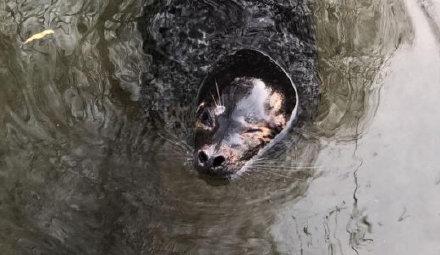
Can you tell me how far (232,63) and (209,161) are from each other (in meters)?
1.08

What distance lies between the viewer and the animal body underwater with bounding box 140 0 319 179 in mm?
5696

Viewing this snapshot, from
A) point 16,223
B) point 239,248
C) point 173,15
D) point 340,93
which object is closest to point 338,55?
point 340,93

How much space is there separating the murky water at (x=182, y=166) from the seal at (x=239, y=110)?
38 centimetres

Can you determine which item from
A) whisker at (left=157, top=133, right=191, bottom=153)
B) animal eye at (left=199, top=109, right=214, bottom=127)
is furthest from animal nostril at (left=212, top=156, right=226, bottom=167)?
whisker at (left=157, top=133, right=191, bottom=153)

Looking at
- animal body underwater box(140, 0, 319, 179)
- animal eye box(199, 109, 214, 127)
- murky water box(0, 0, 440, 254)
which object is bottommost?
murky water box(0, 0, 440, 254)

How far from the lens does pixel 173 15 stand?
626 cm

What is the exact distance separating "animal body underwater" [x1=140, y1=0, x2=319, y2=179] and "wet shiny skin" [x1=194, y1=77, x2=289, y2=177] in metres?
0.01

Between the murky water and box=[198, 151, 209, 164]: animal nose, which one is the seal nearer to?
box=[198, 151, 209, 164]: animal nose

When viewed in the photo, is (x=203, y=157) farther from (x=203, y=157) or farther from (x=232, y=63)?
(x=232, y=63)

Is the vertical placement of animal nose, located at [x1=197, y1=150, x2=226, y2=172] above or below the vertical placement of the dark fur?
below

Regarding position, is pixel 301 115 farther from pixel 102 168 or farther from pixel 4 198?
pixel 4 198

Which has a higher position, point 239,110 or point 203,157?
point 239,110

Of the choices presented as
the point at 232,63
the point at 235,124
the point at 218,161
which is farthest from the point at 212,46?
the point at 218,161

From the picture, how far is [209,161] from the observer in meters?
5.18
